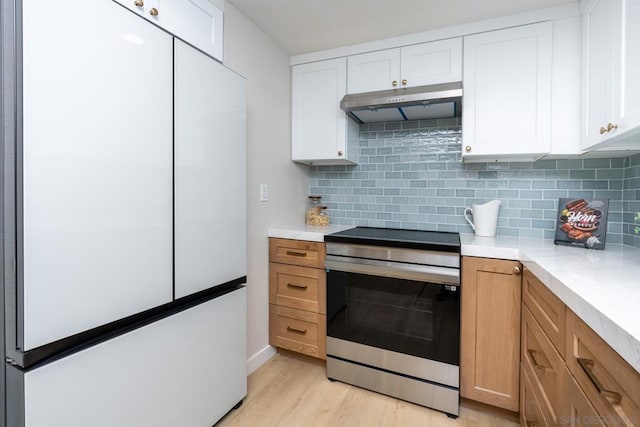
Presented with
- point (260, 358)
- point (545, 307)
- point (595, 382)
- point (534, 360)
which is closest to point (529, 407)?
point (534, 360)

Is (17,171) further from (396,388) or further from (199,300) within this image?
(396,388)

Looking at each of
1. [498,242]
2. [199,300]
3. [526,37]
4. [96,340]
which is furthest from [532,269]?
[96,340]

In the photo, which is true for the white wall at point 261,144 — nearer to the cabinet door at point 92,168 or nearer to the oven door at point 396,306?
the oven door at point 396,306

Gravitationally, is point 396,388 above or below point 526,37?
below

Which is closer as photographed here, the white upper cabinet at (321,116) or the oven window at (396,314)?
the oven window at (396,314)

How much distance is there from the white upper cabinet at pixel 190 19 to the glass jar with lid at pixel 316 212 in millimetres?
1378

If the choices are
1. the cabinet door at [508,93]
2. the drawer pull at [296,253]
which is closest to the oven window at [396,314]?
the drawer pull at [296,253]

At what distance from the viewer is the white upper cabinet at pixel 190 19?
135 centimetres

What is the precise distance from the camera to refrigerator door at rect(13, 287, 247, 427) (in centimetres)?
97

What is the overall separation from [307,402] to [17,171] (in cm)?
179

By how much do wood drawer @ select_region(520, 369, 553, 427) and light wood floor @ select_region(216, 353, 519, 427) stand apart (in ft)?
0.75

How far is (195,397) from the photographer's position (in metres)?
1.46

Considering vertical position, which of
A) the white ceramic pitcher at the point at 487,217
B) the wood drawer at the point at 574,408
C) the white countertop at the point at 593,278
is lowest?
the wood drawer at the point at 574,408

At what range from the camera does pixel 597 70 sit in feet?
5.11
